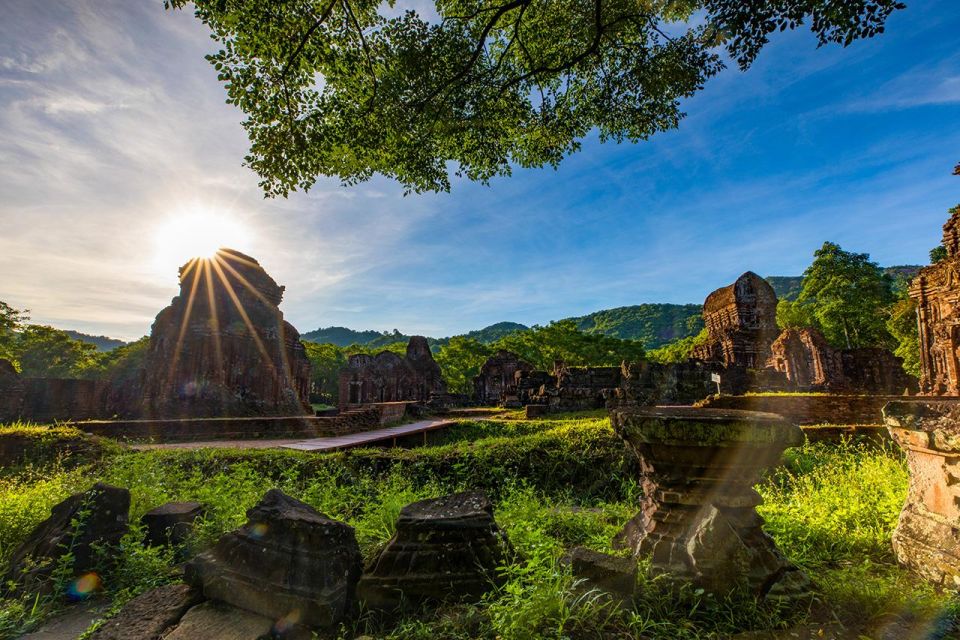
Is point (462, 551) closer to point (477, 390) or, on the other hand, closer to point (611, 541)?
point (611, 541)

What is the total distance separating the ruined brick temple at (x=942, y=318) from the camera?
49.8ft

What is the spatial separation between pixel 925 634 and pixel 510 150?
8.16 m

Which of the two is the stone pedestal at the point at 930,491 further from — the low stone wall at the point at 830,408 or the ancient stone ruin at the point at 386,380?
the ancient stone ruin at the point at 386,380

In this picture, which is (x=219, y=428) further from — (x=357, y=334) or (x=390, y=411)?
(x=357, y=334)

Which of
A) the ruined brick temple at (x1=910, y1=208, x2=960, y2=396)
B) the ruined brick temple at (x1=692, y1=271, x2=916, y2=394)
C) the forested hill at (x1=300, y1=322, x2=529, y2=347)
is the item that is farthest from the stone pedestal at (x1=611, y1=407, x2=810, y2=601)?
the forested hill at (x1=300, y1=322, x2=529, y2=347)

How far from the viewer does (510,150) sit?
27.2 feet

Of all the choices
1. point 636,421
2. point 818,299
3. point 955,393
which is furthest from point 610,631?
point 818,299

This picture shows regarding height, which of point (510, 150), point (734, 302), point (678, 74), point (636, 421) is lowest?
point (636, 421)

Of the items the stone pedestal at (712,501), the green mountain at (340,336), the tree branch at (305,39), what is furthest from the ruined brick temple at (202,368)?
the green mountain at (340,336)

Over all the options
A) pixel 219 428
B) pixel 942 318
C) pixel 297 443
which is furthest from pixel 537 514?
pixel 942 318

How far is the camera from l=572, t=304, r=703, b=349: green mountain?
99.6 metres

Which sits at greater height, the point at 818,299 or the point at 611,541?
the point at 818,299

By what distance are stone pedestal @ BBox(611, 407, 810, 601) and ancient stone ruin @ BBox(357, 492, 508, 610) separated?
1.04 metres

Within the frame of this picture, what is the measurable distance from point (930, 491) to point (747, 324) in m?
15.2
